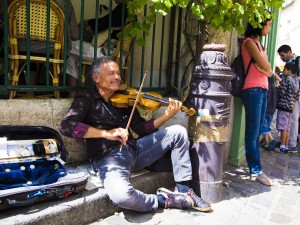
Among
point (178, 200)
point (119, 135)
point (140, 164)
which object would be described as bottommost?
point (178, 200)

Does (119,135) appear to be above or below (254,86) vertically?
below

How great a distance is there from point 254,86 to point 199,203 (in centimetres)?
146

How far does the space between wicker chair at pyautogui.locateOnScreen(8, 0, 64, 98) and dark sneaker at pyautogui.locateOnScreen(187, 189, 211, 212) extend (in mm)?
1542

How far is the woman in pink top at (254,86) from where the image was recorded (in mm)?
3557

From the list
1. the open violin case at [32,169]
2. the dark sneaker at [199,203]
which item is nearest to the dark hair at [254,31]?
the dark sneaker at [199,203]

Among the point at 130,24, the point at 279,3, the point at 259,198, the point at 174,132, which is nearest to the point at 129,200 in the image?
the point at 174,132

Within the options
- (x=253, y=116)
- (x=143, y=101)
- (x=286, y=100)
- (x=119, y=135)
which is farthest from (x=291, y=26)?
(x=119, y=135)

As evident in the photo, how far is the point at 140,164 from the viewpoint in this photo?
10.0 feet

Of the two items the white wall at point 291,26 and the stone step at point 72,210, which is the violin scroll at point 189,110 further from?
the white wall at point 291,26

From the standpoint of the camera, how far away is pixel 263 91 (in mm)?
3646

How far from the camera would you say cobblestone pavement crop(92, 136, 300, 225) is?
2693 mm

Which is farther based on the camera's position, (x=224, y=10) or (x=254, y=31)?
(x=254, y=31)

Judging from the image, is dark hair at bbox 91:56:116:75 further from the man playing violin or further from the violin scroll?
the violin scroll

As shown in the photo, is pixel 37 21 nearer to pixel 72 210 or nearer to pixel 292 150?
pixel 72 210
